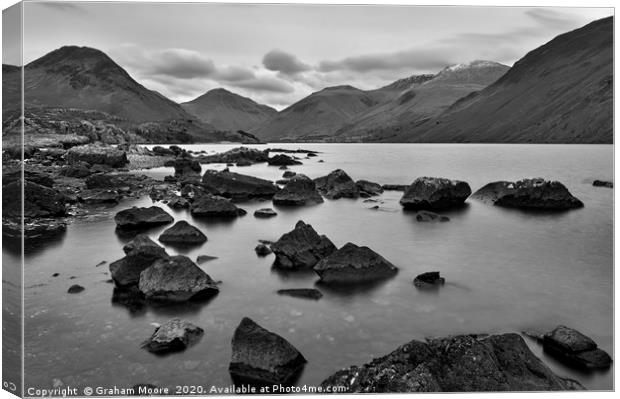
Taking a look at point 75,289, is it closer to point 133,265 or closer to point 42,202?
point 133,265

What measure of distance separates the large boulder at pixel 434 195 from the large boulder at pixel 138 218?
19.1m

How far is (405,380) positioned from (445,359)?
88cm

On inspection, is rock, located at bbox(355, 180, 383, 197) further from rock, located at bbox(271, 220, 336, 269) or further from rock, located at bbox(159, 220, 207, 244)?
rock, located at bbox(271, 220, 336, 269)

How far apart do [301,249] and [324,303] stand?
466 cm

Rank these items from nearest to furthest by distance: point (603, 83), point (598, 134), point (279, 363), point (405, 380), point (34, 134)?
point (405, 380) → point (279, 363) → point (34, 134) → point (598, 134) → point (603, 83)

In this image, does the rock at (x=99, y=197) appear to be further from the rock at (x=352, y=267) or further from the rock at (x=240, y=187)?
the rock at (x=352, y=267)

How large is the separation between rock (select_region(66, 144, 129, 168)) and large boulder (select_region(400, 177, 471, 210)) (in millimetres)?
49350

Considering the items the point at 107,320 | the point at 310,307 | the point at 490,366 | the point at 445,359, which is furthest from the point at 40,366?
the point at 490,366

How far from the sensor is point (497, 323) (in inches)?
516

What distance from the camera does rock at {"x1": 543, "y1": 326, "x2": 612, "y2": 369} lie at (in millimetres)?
10539

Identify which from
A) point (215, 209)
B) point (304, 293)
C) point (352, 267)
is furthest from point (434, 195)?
point (304, 293)

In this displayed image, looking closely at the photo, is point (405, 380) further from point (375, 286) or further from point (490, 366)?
point (375, 286)

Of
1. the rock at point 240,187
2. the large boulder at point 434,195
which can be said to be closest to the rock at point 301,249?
the large boulder at point 434,195

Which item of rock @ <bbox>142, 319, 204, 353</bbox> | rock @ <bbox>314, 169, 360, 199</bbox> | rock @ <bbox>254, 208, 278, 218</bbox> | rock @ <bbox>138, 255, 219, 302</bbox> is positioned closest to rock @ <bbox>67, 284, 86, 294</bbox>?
rock @ <bbox>138, 255, 219, 302</bbox>
